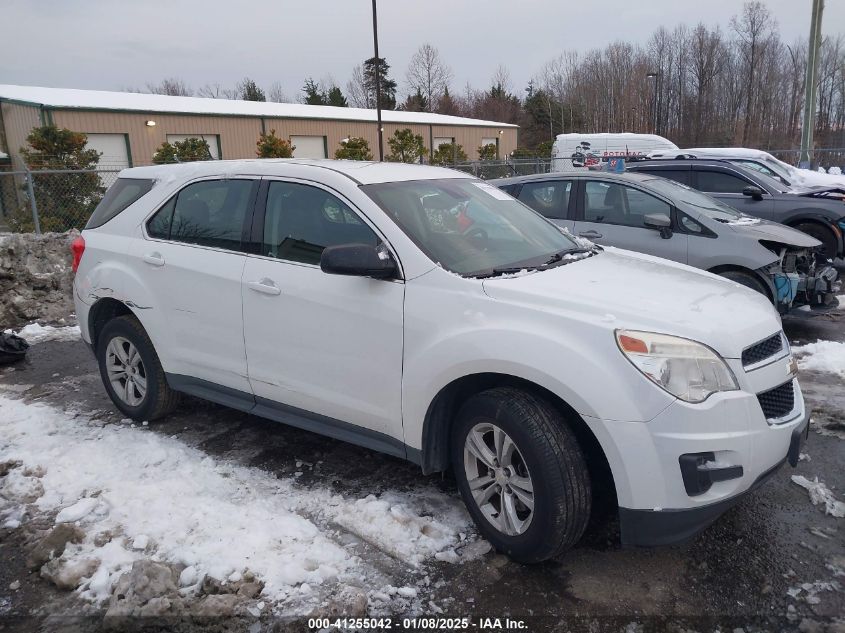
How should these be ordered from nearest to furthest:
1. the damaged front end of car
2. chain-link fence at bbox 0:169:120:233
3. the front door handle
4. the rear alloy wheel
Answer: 1. the front door handle
2. the rear alloy wheel
3. the damaged front end of car
4. chain-link fence at bbox 0:169:120:233

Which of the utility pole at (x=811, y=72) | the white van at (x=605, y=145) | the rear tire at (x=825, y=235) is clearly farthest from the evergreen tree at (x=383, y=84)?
the rear tire at (x=825, y=235)

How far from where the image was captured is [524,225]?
418 cm

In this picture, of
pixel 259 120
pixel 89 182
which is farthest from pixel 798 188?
pixel 259 120

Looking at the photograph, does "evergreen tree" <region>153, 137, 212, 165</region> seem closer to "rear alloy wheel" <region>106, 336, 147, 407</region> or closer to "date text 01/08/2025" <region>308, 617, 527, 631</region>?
"rear alloy wheel" <region>106, 336, 147, 407</region>

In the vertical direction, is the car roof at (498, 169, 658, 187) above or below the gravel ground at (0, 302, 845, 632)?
above

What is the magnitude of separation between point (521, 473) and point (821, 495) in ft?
6.24

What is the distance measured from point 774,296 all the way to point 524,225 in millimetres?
4043

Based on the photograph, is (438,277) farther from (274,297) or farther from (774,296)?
(774,296)

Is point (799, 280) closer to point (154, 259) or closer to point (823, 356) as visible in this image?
point (823, 356)

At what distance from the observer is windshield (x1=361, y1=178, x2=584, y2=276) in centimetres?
353

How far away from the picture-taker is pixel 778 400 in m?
3.03

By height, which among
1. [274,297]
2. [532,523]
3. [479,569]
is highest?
[274,297]

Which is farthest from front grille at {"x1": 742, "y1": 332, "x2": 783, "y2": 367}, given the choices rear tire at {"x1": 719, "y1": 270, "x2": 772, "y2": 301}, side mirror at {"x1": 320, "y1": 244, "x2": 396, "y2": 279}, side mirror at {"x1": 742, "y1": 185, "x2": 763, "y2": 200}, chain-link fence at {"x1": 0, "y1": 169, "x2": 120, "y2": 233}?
chain-link fence at {"x1": 0, "y1": 169, "x2": 120, "y2": 233}

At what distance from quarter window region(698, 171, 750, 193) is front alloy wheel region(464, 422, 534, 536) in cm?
828
